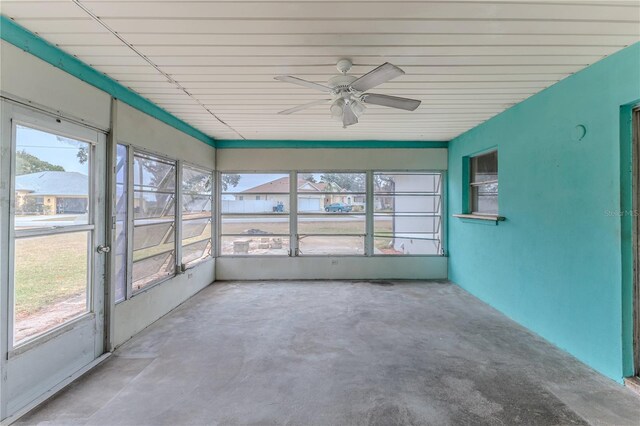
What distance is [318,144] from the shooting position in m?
5.53

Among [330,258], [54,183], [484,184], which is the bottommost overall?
[330,258]

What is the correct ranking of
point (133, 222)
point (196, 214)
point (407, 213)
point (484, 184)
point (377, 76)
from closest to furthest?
point (377, 76), point (133, 222), point (484, 184), point (196, 214), point (407, 213)

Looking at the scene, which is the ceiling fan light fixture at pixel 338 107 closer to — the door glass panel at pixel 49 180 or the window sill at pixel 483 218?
the door glass panel at pixel 49 180

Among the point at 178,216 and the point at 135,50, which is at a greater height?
the point at 135,50

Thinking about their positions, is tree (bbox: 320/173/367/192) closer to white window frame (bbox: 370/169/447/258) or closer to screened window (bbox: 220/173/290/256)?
white window frame (bbox: 370/169/447/258)

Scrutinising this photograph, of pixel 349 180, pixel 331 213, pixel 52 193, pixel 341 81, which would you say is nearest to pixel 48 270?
pixel 52 193

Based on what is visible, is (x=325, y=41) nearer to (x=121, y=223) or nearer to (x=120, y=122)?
(x=120, y=122)

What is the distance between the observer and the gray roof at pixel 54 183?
2.11 metres

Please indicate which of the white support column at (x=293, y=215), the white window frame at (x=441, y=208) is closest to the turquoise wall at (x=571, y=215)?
the white window frame at (x=441, y=208)

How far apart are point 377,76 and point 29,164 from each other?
2.63 metres

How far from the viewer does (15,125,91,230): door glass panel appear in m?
2.08

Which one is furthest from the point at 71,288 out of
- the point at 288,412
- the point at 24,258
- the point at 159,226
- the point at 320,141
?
the point at 320,141

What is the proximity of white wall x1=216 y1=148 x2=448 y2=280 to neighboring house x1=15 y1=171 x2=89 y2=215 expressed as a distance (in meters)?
3.01

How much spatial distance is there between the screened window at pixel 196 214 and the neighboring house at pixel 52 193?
70.6 inches
